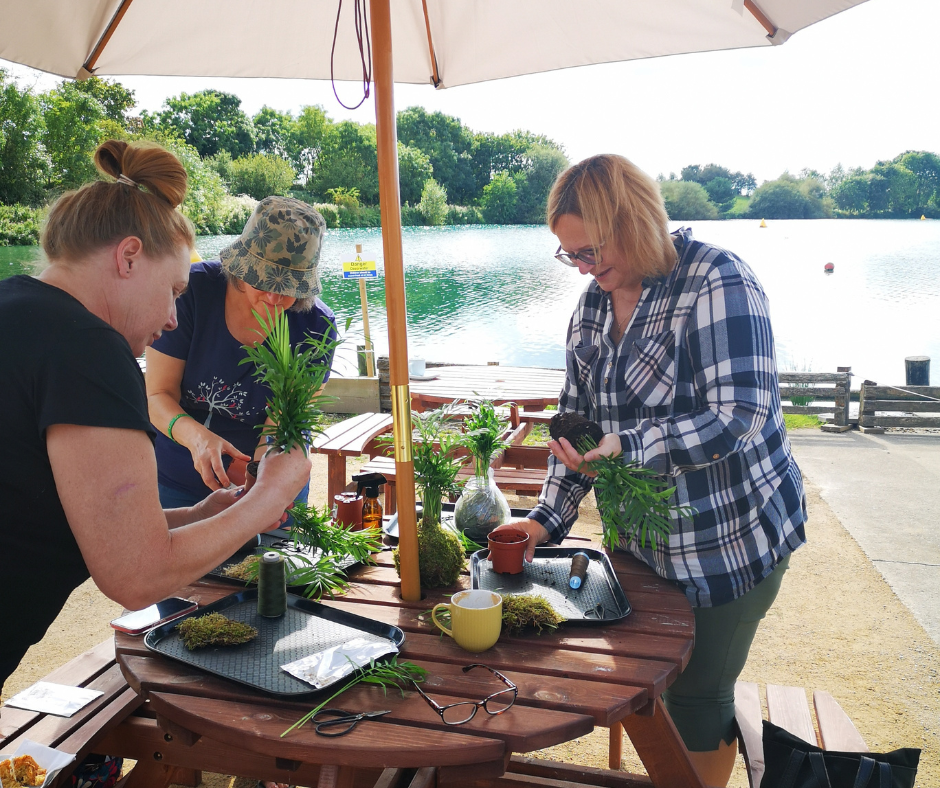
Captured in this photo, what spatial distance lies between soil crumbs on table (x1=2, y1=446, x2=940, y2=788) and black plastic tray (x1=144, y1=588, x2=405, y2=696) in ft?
4.50

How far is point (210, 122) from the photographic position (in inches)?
1592

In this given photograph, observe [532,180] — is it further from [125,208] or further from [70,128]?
[125,208]

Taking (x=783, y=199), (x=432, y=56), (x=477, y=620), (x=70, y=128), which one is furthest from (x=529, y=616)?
(x=70, y=128)

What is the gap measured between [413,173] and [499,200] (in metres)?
4.03

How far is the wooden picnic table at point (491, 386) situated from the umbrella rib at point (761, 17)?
3.30 metres

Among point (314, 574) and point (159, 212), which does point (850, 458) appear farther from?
point (159, 212)

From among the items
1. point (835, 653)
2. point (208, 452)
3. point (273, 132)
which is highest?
point (273, 132)

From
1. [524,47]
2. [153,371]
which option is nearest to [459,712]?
[153,371]

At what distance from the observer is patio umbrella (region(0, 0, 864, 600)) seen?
6.63ft

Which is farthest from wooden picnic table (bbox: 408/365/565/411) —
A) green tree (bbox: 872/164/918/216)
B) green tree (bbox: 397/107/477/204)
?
green tree (bbox: 872/164/918/216)

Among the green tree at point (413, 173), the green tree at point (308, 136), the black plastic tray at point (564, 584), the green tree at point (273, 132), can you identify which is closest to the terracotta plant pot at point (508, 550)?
the black plastic tray at point (564, 584)

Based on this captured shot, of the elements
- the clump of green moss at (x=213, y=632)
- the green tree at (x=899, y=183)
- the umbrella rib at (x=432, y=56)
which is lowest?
the clump of green moss at (x=213, y=632)

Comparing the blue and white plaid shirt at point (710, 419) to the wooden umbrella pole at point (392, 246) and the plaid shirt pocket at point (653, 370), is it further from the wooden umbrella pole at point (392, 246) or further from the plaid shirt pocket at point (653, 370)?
the wooden umbrella pole at point (392, 246)

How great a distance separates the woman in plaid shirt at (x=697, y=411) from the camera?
1.65 meters
